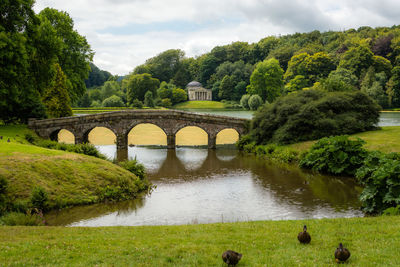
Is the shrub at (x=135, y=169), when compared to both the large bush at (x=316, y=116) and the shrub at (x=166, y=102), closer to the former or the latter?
the large bush at (x=316, y=116)

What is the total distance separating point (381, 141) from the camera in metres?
30.6

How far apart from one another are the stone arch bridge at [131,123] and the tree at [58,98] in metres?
5.16

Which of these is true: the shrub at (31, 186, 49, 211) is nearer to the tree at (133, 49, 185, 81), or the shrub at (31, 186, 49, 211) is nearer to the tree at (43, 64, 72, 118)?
the tree at (43, 64, 72, 118)

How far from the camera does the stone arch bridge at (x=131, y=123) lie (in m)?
42.0

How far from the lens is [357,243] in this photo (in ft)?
34.9

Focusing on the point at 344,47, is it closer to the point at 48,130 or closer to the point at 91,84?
the point at 48,130

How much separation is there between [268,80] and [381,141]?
211ft

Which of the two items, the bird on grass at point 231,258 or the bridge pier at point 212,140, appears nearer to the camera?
the bird on grass at point 231,258

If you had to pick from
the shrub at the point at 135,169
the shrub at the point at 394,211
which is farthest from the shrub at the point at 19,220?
the shrub at the point at 394,211

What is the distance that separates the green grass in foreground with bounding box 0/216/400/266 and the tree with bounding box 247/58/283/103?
8135cm

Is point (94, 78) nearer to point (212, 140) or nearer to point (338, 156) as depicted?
point (212, 140)

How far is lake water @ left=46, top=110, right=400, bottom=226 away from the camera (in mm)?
18531

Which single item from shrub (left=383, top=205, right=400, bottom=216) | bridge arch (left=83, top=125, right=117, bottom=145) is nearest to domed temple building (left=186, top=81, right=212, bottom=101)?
bridge arch (left=83, top=125, right=117, bottom=145)

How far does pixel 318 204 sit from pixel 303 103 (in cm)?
1834
